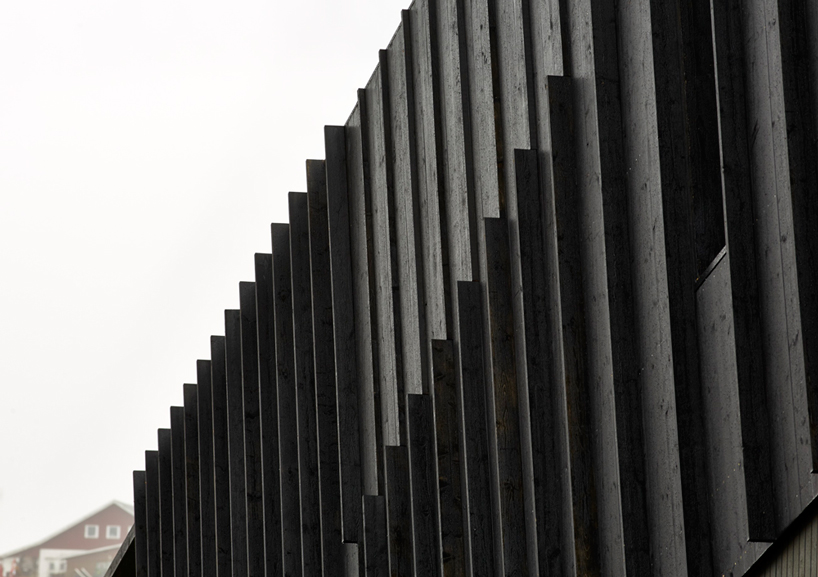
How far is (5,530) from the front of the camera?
39.5 m

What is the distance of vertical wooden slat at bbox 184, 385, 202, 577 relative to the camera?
22.0ft

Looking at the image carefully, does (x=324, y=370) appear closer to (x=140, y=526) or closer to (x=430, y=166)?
(x=430, y=166)

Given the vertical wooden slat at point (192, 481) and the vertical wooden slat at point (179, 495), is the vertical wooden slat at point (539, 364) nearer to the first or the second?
the vertical wooden slat at point (192, 481)

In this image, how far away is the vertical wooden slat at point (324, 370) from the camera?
4.99 m

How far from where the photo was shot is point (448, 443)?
12.8 ft

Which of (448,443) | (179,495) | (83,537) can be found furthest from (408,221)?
(83,537)

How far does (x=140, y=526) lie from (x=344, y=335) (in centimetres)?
334

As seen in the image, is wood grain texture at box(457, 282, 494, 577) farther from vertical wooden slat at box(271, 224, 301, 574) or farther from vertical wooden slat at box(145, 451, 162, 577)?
vertical wooden slat at box(145, 451, 162, 577)

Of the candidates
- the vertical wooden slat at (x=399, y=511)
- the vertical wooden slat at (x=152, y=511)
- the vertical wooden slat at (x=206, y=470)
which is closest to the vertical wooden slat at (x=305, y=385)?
the vertical wooden slat at (x=399, y=511)

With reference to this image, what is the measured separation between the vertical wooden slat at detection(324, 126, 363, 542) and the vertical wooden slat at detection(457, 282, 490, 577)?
1119mm

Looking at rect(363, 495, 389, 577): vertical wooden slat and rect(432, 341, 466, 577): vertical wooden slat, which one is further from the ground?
rect(432, 341, 466, 577): vertical wooden slat

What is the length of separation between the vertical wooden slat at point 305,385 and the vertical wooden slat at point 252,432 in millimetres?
678

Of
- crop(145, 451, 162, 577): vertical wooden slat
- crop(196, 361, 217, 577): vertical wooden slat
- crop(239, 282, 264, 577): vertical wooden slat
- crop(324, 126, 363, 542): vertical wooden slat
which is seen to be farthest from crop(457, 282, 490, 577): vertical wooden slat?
crop(145, 451, 162, 577): vertical wooden slat

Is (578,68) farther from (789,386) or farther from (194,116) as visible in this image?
(194,116)
